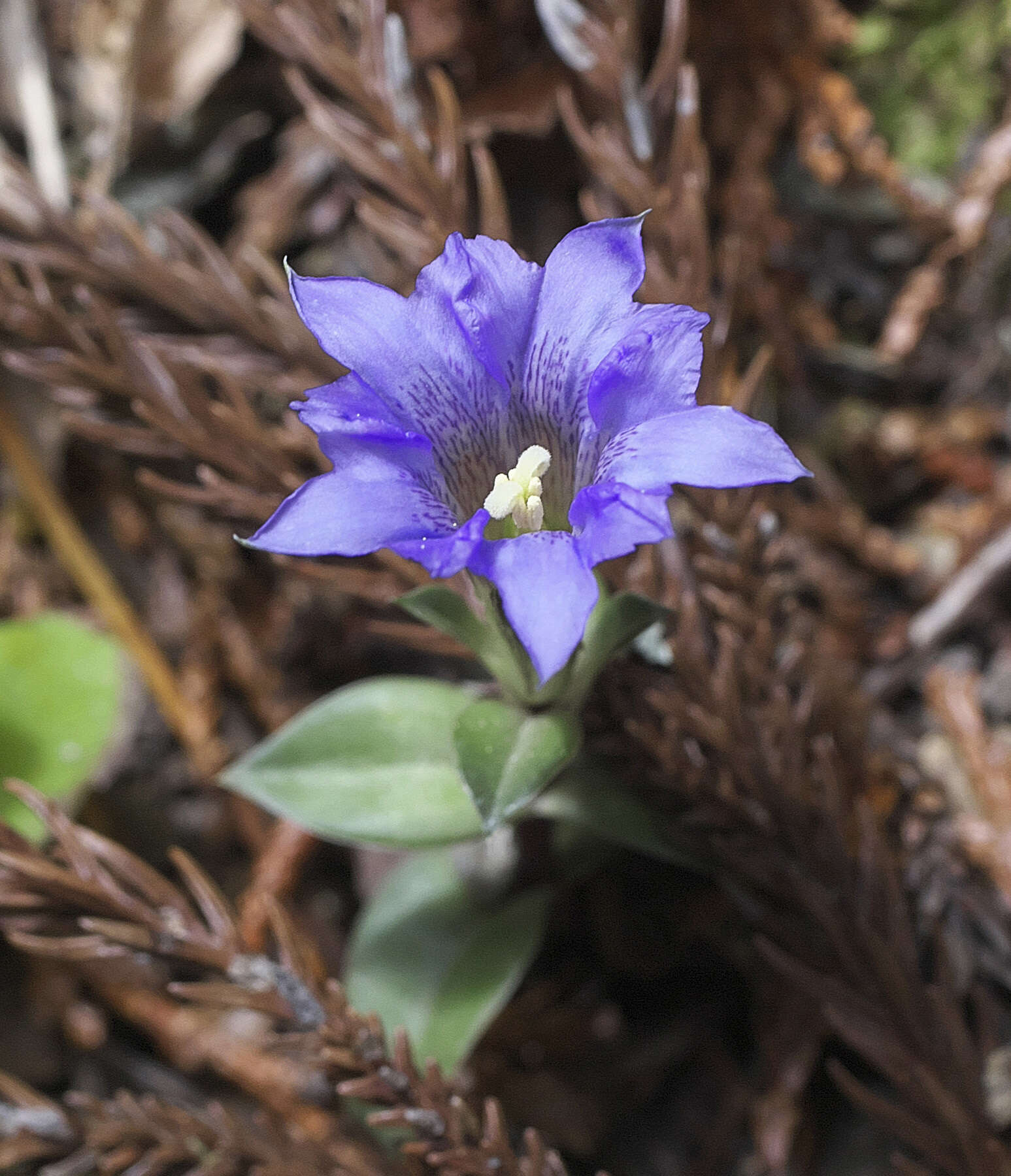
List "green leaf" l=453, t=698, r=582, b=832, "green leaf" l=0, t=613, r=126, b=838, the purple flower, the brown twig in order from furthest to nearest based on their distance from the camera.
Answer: the brown twig
"green leaf" l=0, t=613, r=126, b=838
"green leaf" l=453, t=698, r=582, b=832
the purple flower

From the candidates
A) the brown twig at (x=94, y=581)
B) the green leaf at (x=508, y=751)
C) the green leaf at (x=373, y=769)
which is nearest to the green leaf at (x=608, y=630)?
the green leaf at (x=508, y=751)

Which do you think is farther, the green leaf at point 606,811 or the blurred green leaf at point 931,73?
the blurred green leaf at point 931,73

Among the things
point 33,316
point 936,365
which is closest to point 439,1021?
point 33,316

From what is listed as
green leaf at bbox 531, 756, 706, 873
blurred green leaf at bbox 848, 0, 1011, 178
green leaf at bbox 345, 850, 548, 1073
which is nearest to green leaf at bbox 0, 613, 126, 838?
green leaf at bbox 345, 850, 548, 1073

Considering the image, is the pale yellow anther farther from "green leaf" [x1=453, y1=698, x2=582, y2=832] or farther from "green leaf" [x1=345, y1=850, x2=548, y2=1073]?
"green leaf" [x1=345, y1=850, x2=548, y2=1073]

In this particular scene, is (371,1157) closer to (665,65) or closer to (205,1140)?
(205,1140)

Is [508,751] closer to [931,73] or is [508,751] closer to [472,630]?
[472,630]

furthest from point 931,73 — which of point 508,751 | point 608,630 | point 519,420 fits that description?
point 508,751

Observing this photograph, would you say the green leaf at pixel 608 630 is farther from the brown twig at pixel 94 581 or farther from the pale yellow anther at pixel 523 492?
the brown twig at pixel 94 581
